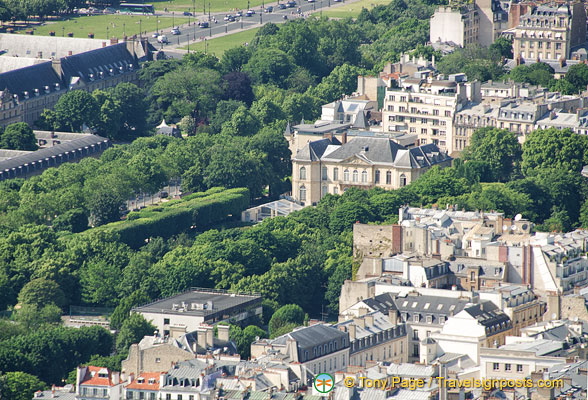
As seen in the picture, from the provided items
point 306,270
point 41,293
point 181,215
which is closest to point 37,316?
point 41,293

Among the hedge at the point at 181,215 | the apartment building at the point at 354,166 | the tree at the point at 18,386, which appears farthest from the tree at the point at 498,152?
the tree at the point at 18,386

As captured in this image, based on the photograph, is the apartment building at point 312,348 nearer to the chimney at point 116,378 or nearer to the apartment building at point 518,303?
the chimney at point 116,378

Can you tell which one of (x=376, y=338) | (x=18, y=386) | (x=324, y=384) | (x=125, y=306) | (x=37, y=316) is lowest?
(x=37, y=316)

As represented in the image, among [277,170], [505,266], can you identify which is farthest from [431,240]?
[277,170]

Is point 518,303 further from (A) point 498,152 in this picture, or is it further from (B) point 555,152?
(A) point 498,152

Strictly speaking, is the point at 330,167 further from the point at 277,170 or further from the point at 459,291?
the point at 459,291

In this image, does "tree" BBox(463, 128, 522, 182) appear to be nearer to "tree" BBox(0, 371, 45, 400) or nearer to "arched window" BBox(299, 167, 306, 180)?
"arched window" BBox(299, 167, 306, 180)
